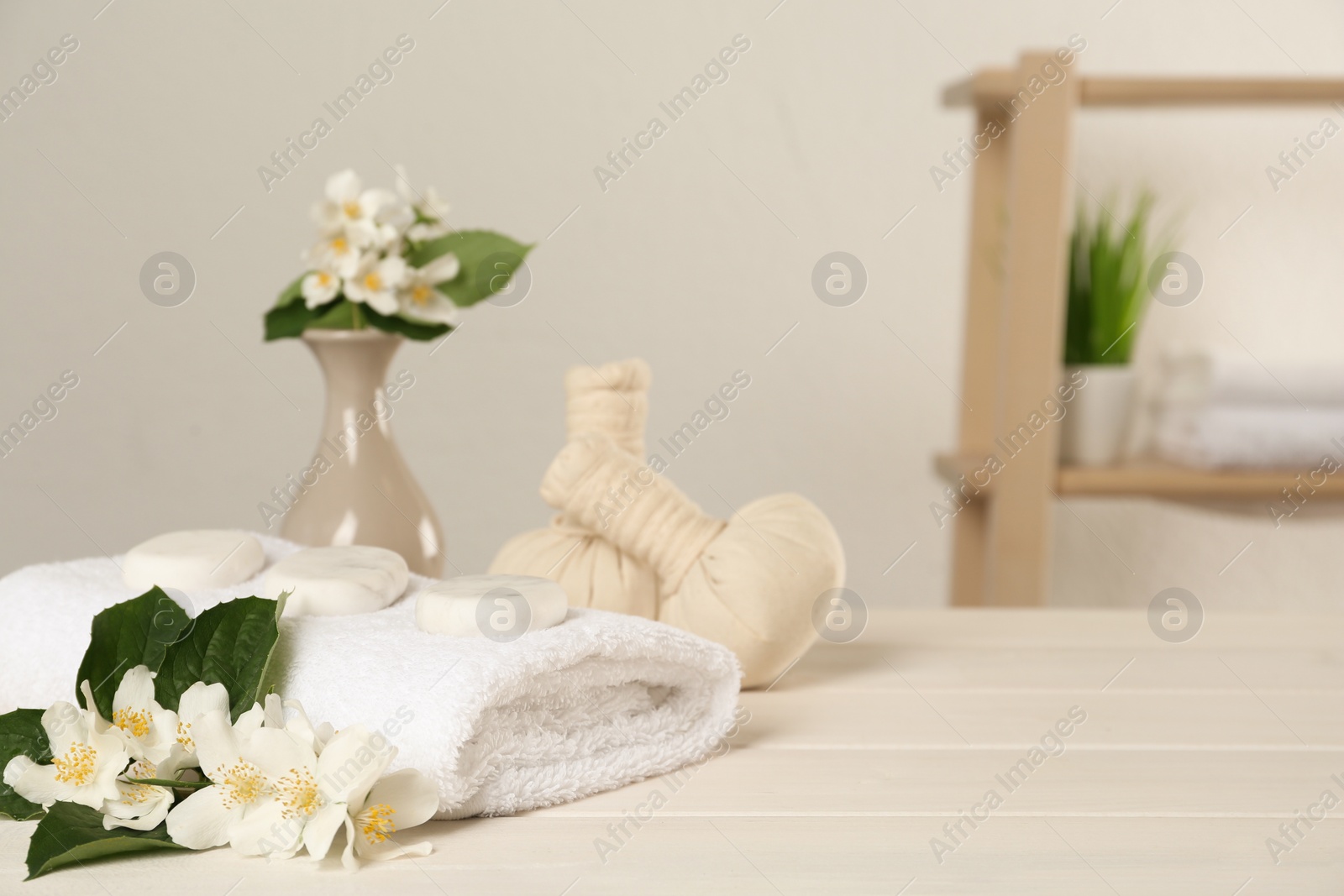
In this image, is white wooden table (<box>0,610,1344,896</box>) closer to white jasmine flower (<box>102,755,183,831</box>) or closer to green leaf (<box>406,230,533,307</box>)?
white jasmine flower (<box>102,755,183,831</box>)

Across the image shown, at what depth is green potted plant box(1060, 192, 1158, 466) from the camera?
126cm

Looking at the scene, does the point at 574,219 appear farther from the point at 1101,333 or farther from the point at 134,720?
the point at 134,720

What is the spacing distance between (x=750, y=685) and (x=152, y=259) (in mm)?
1101

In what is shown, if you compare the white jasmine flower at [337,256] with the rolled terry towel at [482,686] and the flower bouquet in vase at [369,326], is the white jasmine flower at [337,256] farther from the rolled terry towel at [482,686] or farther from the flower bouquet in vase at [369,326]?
the rolled terry towel at [482,686]

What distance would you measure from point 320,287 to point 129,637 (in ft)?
1.15

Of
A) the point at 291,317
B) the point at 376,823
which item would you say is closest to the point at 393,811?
the point at 376,823

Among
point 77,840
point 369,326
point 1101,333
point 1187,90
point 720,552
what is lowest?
point 77,840

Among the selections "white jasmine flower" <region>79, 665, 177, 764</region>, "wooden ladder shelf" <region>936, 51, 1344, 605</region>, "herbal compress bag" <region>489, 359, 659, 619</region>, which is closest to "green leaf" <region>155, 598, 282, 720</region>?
"white jasmine flower" <region>79, 665, 177, 764</region>

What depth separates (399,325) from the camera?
Answer: 78 cm

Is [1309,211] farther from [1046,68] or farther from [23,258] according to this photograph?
[23,258]

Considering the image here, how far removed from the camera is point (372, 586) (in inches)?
20.9

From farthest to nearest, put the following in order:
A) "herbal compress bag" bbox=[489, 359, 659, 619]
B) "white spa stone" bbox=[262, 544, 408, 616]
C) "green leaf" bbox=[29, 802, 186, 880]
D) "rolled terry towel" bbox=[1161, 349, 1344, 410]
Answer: "rolled terry towel" bbox=[1161, 349, 1344, 410]
"herbal compress bag" bbox=[489, 359, 659, 619]
"white spa stone" bbox=[262, 544, 408, 616]
"green leaf" bbox=[29, 802, 186, 880]

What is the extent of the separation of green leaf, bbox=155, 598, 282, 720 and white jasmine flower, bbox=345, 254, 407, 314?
33cm

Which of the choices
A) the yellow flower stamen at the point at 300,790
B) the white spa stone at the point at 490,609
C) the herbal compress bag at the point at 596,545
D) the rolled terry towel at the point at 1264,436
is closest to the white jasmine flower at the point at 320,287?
the herbal compress bag at the point at 596,545
